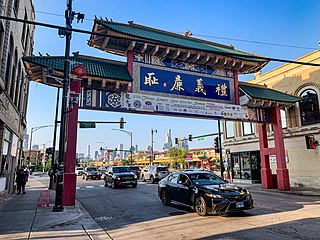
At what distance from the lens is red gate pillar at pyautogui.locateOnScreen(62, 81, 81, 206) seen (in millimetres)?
11398

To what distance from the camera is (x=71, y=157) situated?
11.9 meters

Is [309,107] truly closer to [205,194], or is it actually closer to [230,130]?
[230,130]

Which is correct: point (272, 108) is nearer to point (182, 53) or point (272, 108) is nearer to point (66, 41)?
point (182, 53)

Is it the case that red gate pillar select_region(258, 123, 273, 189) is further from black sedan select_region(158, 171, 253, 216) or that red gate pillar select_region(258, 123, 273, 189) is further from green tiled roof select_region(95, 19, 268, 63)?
black sedan select_region(158, 171, 253, 216)

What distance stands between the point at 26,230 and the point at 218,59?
13943 mm

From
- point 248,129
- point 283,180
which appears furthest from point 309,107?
point 248,129

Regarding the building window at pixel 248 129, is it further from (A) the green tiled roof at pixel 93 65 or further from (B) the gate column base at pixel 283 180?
(A) the green tiled roof at pixel 93 65

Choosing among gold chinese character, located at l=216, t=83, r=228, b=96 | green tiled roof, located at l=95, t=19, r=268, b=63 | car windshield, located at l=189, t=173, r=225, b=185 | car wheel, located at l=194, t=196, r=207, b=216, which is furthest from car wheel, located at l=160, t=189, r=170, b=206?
gold chinese character, located at l=216, t=83, r=228, b=96

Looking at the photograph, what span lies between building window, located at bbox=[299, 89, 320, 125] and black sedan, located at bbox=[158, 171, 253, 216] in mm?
12797

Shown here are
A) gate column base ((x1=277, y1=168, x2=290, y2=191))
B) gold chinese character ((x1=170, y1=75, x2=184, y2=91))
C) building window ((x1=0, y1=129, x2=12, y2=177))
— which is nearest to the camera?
building window ((x1=0, y1=129, x2=12, y2=177))

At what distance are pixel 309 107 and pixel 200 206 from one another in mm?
14890

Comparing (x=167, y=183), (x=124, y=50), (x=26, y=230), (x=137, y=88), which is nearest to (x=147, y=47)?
(x=124, y=50)

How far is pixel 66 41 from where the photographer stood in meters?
11.2

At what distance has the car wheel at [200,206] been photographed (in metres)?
8.91
